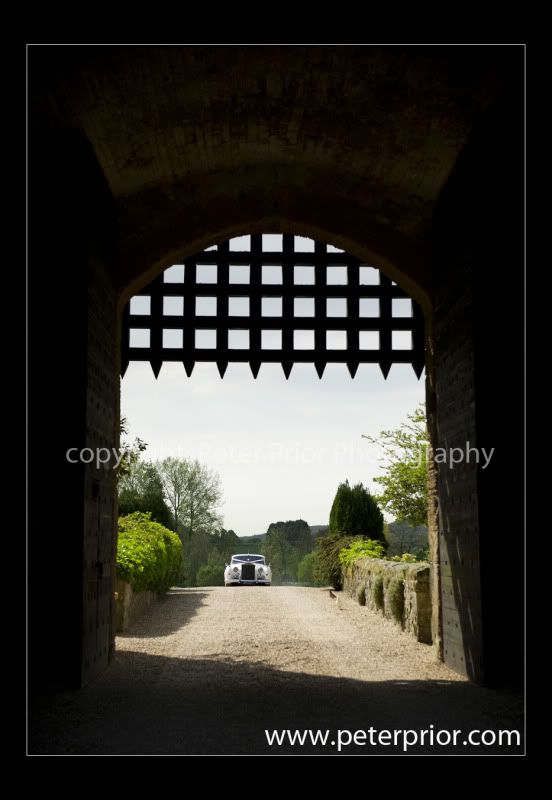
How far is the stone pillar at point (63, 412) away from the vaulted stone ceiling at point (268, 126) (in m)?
0.52

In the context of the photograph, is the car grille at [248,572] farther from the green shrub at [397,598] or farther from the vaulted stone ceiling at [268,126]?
the vaulted stone ceiling at [268,126]

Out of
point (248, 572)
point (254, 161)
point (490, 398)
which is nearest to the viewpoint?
point (490, 398)

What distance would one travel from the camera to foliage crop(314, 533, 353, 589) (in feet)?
53.0

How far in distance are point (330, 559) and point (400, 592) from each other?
707cm

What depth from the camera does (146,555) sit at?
38.9 ft

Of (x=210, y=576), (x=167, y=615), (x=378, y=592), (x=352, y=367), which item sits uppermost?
(x=352, y=367)

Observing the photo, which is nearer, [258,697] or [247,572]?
[258,697]

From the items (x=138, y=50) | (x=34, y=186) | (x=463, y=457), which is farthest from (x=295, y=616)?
(x=138, y=50)

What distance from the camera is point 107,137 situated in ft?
20.5

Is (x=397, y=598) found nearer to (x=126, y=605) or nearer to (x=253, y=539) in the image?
(x=126, y=605)

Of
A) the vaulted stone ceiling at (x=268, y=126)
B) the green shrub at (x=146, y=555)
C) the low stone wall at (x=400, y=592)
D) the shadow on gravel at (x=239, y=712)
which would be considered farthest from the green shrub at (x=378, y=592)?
the vaulted stone ceiling at (x=268, y=126)

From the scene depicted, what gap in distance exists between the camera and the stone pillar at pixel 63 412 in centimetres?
564

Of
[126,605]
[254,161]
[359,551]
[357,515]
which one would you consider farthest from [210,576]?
[254,161]
